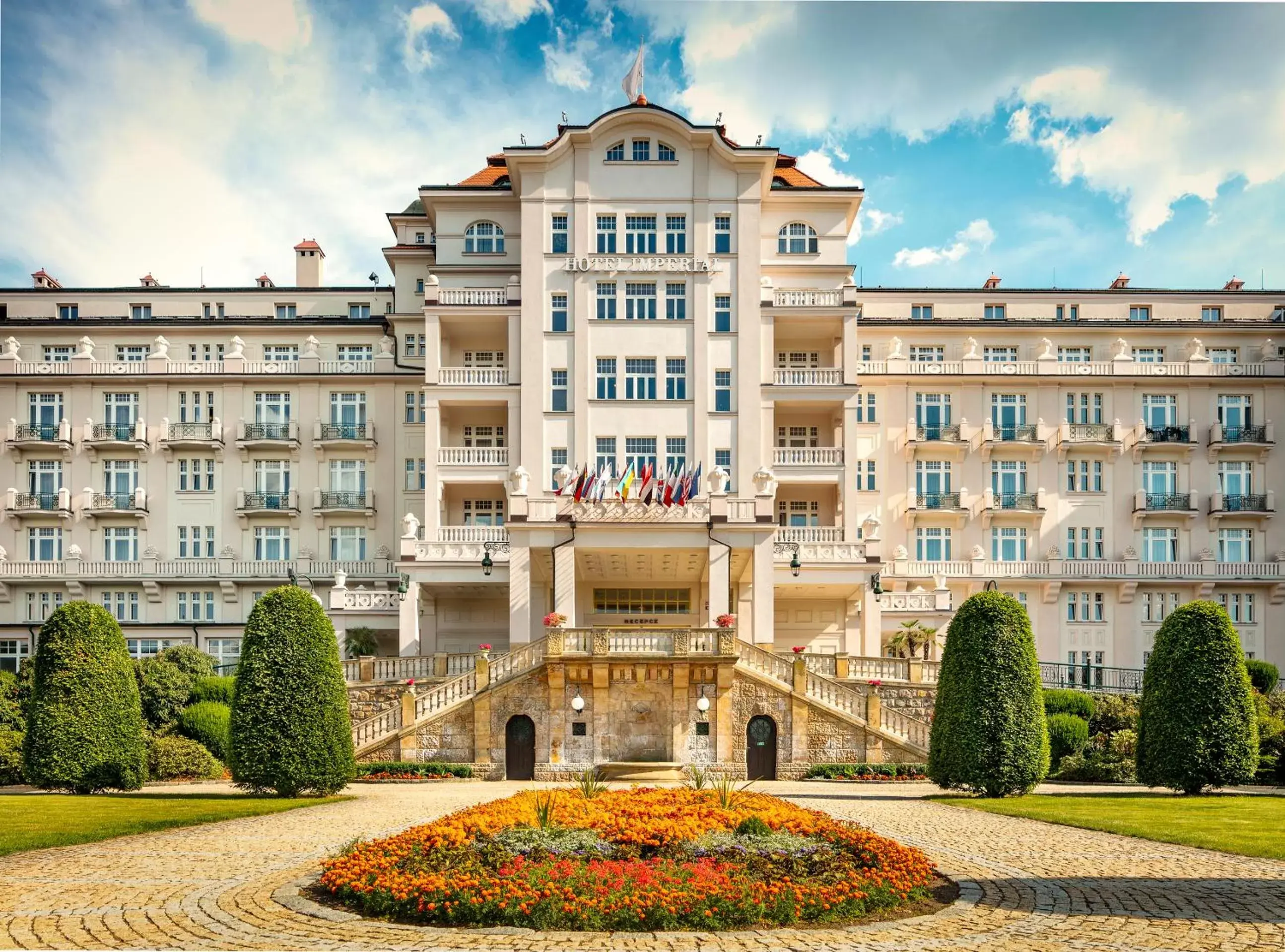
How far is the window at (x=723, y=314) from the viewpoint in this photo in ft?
175

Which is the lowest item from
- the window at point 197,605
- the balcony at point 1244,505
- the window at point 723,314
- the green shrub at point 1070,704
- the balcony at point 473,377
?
the green shrub at point 1070,704

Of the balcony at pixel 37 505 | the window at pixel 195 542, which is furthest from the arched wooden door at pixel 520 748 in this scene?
the balcony at pixel 37 505

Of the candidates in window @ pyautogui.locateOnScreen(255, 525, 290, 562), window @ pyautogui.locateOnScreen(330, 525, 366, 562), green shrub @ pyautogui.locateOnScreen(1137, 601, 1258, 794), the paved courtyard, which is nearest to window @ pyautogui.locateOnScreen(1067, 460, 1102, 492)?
green shrub @ pyautogui.locateOnScreen(1137, 601, 1258, 794)

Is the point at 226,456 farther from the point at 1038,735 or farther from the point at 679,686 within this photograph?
the point at 1038,735

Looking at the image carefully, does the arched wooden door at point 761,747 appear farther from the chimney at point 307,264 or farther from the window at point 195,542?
the chimney at point 307,264

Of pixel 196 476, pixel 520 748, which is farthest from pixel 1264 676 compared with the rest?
pixel 196 476

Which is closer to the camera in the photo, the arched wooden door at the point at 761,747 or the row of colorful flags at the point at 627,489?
the arched wooden door at the point at 761,747

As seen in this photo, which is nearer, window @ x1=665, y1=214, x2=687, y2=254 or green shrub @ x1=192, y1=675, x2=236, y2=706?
green shrub @ x1=192, y1=675, x2=236, y2=706

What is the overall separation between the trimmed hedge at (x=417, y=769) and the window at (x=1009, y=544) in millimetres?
30764

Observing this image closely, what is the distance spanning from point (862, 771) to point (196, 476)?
36.2 meters

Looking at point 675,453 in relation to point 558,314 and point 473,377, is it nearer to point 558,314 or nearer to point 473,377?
point 558,314

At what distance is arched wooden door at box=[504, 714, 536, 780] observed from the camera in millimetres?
38500

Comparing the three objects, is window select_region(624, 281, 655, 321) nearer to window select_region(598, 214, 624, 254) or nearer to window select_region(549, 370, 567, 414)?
window select_region(598, 214, 624, 254)

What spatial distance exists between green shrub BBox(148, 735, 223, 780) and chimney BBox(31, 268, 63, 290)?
33.2 meters
